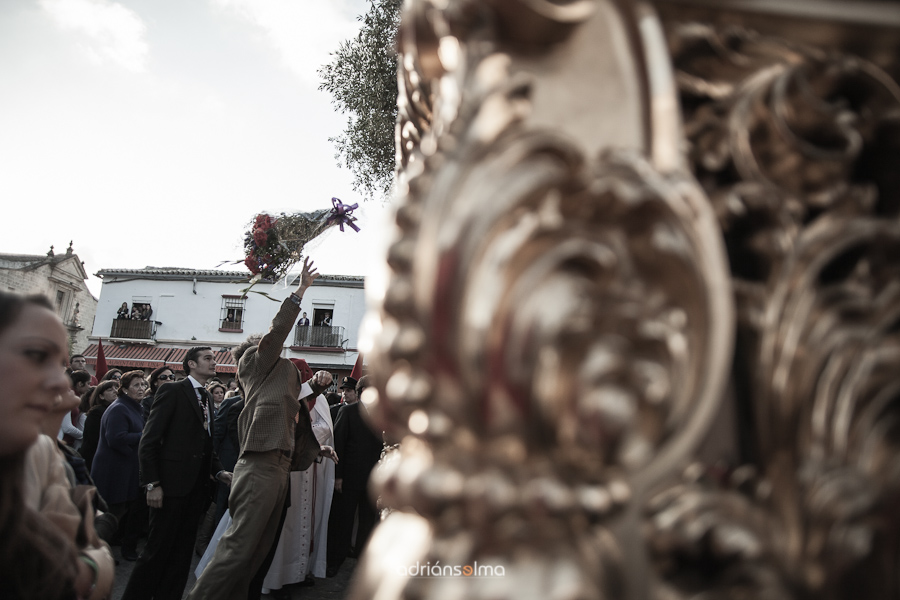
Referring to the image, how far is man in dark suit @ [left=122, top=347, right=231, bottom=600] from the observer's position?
3.54 m

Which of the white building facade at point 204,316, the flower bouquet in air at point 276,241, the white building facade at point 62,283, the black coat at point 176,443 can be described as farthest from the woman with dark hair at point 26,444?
the white building facade at point 62,283

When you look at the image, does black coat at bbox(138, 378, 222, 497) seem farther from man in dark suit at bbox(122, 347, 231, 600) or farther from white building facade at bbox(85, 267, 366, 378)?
white building facade at bbox(85, 267, 366, 378)

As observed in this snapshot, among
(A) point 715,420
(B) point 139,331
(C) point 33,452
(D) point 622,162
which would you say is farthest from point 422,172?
(B) point 139,331

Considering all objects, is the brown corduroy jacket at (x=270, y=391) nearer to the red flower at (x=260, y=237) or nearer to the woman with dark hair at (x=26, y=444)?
Result: the red flower at (x=260, y=237)

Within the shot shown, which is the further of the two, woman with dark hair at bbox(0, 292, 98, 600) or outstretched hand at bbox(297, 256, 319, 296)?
outstretched hand at bbox(297, 256, 319, 296)

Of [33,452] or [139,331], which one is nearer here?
[33,452]

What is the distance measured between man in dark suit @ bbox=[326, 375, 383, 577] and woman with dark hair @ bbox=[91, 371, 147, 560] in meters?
1.97

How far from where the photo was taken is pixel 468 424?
27 cm

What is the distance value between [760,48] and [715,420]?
0.27 metres

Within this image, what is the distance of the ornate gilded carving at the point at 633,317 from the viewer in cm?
27

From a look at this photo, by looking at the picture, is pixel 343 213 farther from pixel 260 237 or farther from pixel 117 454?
pixel 117 454

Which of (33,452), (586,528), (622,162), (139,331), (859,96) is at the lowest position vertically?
(33,452)

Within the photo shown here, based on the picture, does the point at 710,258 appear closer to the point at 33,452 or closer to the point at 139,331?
the point at 33,452

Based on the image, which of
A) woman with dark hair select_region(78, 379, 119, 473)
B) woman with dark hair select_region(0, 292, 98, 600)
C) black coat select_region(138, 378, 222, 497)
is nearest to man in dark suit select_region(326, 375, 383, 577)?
black coat select_region(138, 378, 222, 497)
